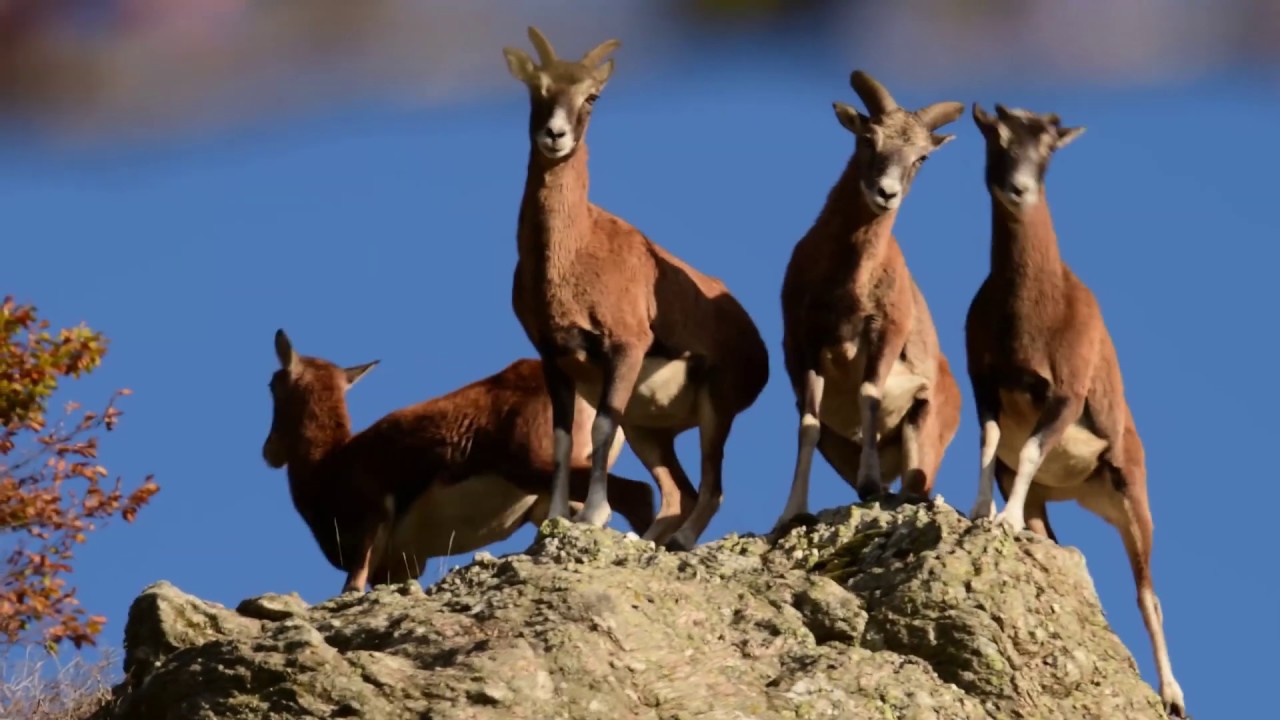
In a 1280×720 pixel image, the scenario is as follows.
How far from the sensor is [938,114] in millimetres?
12438

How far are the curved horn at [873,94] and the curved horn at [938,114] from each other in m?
0.18

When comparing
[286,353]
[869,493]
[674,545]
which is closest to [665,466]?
[674,545]

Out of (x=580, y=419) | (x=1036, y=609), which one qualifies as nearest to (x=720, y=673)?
(x=1036, y=609)

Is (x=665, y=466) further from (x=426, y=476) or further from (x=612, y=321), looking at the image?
(x=426, y=476)

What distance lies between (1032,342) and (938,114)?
1.58m

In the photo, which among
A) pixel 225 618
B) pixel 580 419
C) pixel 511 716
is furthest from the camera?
pixel 580 419

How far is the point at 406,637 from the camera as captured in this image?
8805 millimetres

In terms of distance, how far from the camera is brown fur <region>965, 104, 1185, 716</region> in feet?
38.0

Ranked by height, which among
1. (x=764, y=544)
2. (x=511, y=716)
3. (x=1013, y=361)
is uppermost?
(x=1013, y=361)

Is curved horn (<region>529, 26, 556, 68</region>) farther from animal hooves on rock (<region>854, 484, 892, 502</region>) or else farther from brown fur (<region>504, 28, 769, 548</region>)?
animal hooves on rock (<region>854, 484, 892, 502</region>)

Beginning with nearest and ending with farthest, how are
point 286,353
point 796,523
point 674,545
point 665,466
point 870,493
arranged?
point 796,523 < point 870,493 < point 674,545 < point 665,466 < point 286,353

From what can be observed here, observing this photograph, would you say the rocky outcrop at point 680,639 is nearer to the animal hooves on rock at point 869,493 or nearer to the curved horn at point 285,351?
the animal hooves on rock at point 869,493

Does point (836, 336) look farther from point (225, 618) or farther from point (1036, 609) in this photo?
point (225, 618)

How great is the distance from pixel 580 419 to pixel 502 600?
5.36 m
